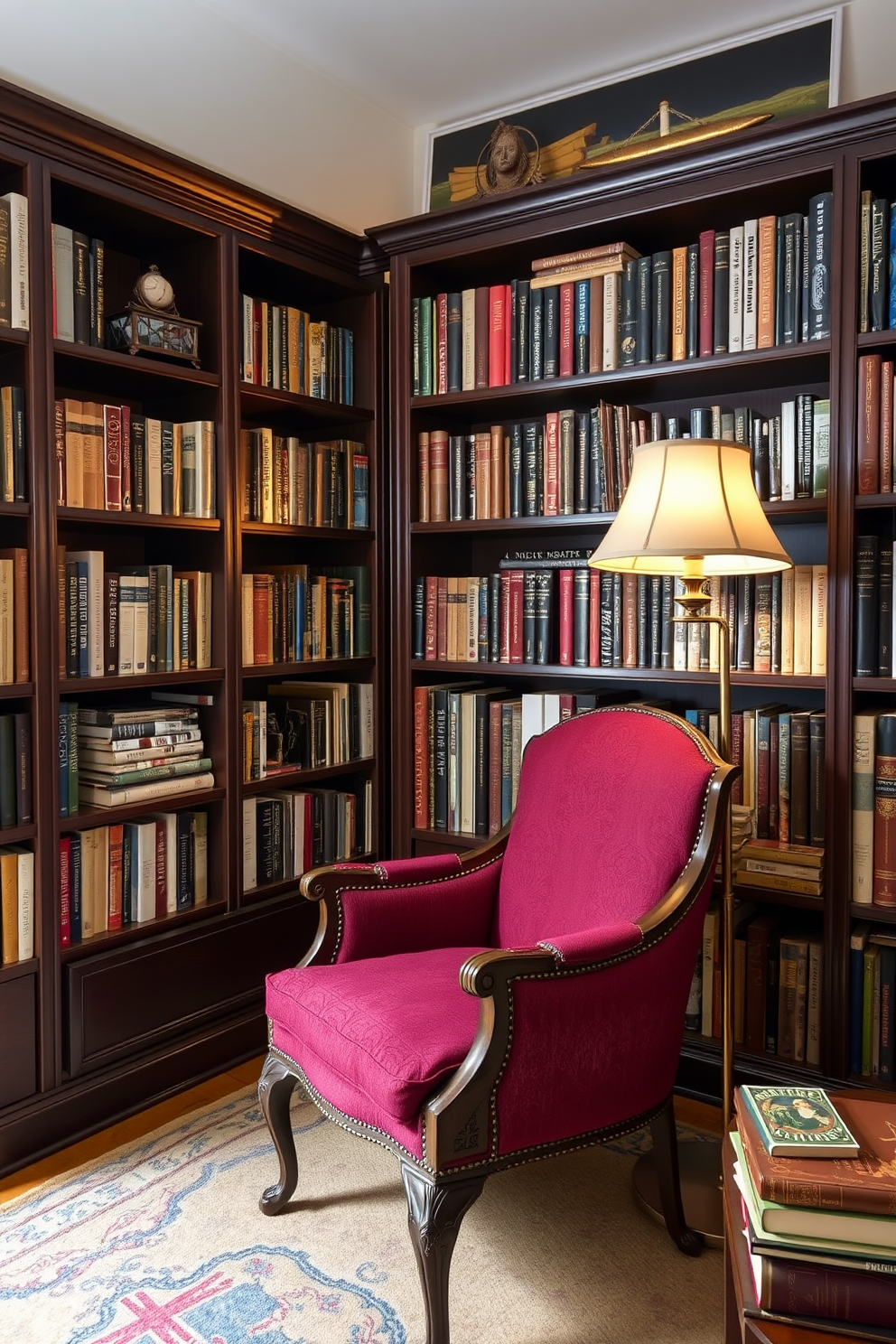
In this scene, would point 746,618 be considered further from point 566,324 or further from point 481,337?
point 481,337

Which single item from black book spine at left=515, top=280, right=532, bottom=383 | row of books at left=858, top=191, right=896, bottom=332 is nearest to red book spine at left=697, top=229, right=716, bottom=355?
row of books at left=858, top=191, right=896, bottom=332

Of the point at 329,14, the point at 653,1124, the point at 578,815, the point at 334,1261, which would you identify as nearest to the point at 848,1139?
the point at 653,1124

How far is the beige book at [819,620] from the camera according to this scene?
2.39m

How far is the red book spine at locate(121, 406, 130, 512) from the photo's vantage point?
2.50m

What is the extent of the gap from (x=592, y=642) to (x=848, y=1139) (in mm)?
1625

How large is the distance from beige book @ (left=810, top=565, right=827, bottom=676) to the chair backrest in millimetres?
483

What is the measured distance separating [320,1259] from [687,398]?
2.24 meters

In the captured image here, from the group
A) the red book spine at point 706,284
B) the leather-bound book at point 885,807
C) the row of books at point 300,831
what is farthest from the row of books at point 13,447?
the leather-bound book at point 885,807

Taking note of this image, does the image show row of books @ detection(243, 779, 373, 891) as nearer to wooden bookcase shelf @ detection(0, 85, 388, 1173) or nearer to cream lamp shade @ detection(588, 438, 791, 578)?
wooden bookcase shelf @ detection(0, 85, 388, 1173)

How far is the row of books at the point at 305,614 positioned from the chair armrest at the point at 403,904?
903mm

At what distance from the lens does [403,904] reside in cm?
220

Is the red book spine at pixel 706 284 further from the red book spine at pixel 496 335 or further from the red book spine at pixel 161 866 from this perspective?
the red book spine at pixel 161 866

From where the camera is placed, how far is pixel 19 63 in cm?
232

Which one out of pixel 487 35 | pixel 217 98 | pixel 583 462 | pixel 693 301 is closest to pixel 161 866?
pixel 583 462
